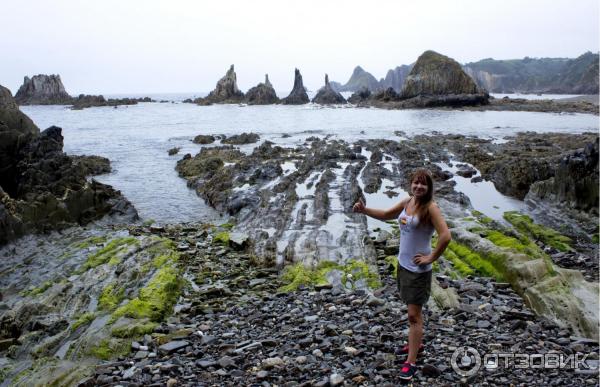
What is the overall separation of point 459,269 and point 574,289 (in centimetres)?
336

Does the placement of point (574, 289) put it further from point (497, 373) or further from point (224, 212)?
point (224, 212)

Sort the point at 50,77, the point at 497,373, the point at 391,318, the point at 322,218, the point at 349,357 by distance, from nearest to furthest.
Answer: the point at 497,373 → the point at 349,357 → the point at 391,318 → the point at 322,218 → the point at 50,77

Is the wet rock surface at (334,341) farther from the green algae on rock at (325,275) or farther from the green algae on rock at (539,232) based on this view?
the green algae on rock at (539,232)

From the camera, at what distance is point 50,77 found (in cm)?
16650

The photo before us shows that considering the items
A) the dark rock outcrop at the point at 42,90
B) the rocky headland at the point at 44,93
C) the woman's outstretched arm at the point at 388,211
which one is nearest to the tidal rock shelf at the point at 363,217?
the woman's outstretched arm at the point at 388,211

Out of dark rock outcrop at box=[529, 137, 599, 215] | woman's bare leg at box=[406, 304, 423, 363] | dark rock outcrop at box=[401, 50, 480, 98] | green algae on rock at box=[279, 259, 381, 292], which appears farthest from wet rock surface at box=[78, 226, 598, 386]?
dark rock outcrop at box=[401, 50, 480, 98]

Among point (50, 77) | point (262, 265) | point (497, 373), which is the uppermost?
point (50, 77)

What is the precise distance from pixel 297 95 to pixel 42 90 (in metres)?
97.8

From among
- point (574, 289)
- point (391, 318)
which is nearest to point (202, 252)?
point (391, 318)

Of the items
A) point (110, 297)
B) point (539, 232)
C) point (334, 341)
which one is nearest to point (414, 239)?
point (334, 341)

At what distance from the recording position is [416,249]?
7.01m

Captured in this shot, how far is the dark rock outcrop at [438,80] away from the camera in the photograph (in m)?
115

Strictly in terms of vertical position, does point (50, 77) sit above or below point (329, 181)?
above

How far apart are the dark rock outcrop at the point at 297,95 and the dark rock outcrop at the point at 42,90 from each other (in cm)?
8305
